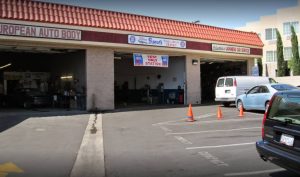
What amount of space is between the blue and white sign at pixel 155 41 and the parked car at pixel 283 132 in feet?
54.4

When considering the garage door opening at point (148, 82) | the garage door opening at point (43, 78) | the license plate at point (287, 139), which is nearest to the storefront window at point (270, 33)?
the garage door opening at point (148, 82)

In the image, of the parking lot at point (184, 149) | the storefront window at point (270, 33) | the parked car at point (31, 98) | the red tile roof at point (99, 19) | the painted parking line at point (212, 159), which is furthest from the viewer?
the storefront window at point (270, 33)

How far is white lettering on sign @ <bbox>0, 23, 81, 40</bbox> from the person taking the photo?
19.0 meters

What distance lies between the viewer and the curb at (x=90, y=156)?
8.09 m

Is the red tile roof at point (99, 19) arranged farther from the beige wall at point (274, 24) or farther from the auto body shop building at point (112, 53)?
the beige wall at point (274, 24)

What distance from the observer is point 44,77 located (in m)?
31.6

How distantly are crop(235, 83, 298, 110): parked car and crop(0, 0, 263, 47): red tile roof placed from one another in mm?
6878

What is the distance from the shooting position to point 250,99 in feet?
68.4

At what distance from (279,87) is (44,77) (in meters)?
18.5

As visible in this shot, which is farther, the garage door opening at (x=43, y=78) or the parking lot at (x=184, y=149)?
the garage door opening at (x=43, y=78)

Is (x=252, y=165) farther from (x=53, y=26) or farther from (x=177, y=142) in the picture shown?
(x=53, y=26)

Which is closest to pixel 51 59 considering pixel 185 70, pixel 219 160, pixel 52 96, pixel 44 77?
pixel 44 77

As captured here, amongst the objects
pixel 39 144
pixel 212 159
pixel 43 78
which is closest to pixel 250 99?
pixel 212 159

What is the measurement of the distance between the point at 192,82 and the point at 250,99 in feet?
25.0
